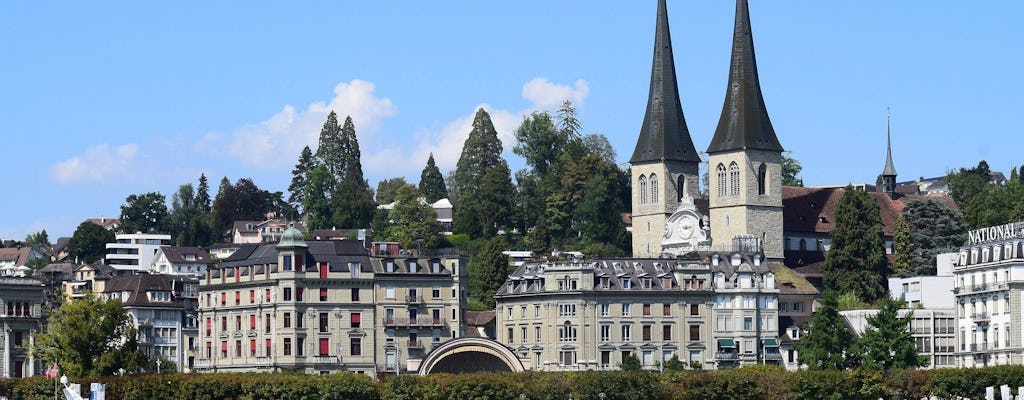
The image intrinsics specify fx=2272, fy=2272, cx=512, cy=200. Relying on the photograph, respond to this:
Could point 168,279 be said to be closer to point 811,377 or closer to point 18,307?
point 18,307

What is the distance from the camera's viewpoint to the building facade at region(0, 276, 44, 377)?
459ft

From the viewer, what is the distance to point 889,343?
134750 millimetres

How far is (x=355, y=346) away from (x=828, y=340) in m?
29.4

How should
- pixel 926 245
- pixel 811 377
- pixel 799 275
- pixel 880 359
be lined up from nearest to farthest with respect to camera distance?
1. pixel 811 377
2. pixel 880 359
3. pixel 799 275
4. pixel 926 245

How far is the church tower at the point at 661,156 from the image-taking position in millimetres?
184375

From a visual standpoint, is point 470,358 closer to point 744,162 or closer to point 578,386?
point 578,386

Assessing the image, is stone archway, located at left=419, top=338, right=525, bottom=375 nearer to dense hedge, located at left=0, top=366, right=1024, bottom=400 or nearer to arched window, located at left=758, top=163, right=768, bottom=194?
dense hedge, located at left=0, top=366, right=1024, bottom=400

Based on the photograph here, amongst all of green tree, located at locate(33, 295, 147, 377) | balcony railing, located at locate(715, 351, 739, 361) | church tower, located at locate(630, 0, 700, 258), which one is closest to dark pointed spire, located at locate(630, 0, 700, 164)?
church tower, located at locate(630, 0, 700, 258)

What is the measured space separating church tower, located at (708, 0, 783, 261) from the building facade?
58.4 meters

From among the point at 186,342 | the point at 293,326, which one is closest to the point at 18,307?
the point at 293,326

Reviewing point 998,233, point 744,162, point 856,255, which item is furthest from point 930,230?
point 998,233

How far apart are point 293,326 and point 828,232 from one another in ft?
202

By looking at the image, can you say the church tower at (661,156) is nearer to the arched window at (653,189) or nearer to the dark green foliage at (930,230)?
the arched window at (653,189)

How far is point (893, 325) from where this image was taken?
135 meters
